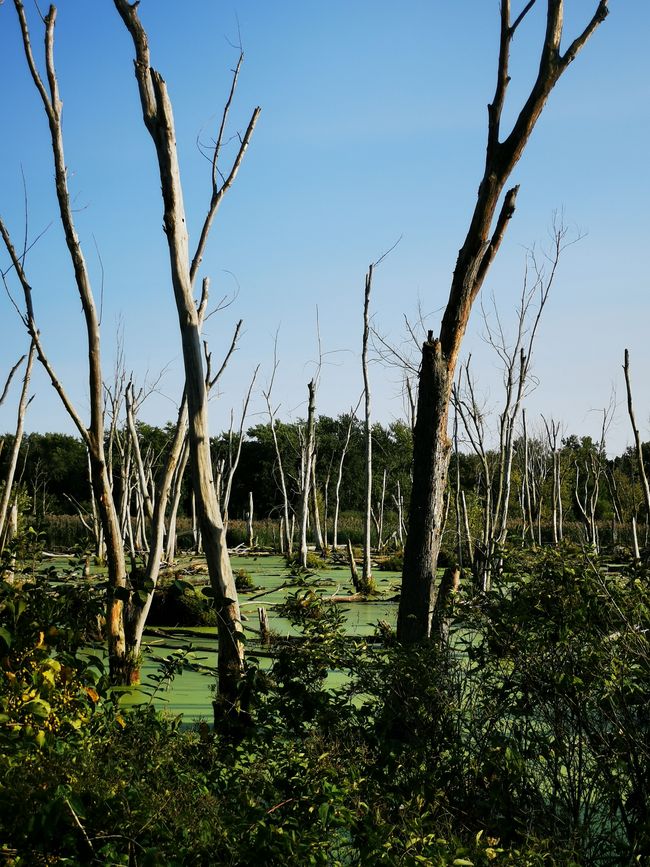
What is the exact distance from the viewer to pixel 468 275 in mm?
5801

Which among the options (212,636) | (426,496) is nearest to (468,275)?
(426,496)

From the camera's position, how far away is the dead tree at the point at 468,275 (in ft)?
18.0

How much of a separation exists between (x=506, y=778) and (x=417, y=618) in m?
1.52

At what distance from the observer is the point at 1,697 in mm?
3059

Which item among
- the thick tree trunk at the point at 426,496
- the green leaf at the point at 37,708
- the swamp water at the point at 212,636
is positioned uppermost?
the thick tree trunk at the point at 426,496

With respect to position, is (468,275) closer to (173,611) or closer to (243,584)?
(173,611)

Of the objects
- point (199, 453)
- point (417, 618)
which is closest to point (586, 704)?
point (417, 618)

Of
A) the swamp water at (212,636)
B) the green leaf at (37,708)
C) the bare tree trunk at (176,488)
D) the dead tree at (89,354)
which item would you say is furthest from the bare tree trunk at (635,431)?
the green leaf at (37,708)

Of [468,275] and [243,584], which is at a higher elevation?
[468,275]

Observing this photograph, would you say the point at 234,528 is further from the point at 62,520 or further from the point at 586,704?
the point at 586,704

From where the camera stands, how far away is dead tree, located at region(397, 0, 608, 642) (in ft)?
18.0

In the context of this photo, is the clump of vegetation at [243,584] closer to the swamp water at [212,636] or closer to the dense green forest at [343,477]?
the swamp water at [212,636]

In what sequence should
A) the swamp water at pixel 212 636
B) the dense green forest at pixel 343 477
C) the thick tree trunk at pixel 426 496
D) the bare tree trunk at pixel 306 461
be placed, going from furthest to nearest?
1. the dense green forest at pixel 343 477
2. the bare tree trunk at pixel 306 461
3. the swamp water at pixel 212 636
4. the thick tree trunk at pixel 426 496

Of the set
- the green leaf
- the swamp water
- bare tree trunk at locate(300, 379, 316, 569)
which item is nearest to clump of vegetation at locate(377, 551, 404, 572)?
the swamp water
